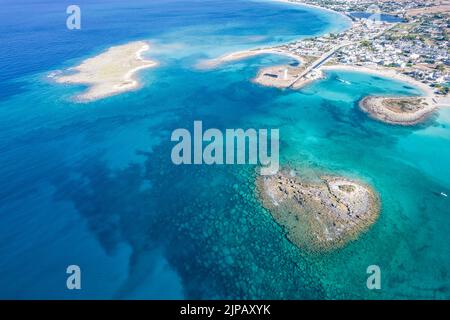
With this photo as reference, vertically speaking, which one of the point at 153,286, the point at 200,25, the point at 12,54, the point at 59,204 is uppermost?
the point at 200,25

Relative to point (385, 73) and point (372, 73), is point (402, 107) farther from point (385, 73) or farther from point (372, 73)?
point (372, 73)

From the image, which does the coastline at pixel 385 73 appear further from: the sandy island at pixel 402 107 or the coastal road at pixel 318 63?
the coastal road at pixel 318 63

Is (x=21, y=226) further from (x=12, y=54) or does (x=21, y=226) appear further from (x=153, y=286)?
(x=12, y=54)

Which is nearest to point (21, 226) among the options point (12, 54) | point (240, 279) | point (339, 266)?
point (240, 279)

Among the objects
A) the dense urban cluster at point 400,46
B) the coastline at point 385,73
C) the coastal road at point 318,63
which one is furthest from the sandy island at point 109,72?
the coastline at point 385,73
